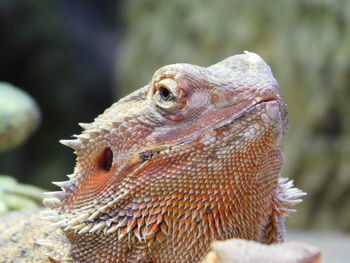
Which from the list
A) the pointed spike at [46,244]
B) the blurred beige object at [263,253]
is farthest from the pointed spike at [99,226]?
the blurred beige object at [263,253]

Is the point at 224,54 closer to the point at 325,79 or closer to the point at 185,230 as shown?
the point at 325,79

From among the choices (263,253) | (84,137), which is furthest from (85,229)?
(263,253)

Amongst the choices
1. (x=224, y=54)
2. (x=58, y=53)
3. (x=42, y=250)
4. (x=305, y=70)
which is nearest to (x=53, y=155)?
(x=58, y=53)

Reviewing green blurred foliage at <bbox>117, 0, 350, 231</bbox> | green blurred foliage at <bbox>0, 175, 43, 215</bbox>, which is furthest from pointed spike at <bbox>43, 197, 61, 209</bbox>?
green blurred foliage at <bbox>117, 0, 350, 231</bbox>

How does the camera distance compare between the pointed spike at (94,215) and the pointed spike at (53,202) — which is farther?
the pointed spike at (53,202)

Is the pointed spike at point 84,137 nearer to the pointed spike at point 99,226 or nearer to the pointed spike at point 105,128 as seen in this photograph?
the pointed spike at point 105,128
